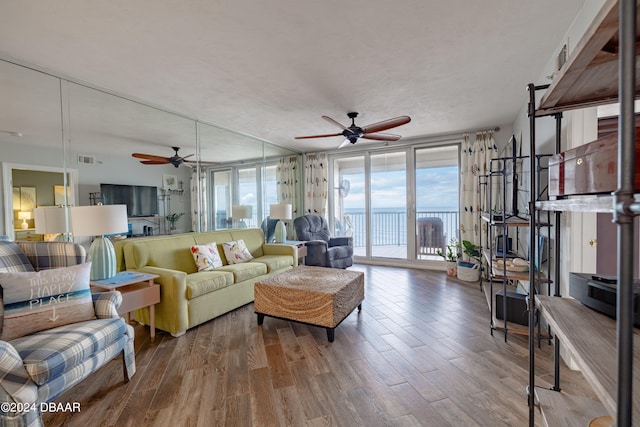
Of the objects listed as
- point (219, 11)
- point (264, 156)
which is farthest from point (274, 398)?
point (264, 156)

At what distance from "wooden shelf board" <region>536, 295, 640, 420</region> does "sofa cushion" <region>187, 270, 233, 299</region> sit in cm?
266

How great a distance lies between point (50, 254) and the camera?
1.98 metres

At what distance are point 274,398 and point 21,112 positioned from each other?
3258 mm

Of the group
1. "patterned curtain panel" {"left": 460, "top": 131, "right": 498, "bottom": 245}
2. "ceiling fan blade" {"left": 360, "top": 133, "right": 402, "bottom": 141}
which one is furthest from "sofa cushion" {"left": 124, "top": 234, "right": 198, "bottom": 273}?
"patterned curtain panel" {"left": 460, "top": 131, "right": 498, "bottom": 245}

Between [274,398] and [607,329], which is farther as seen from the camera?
[274,398]

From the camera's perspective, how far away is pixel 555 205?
0.82 meters

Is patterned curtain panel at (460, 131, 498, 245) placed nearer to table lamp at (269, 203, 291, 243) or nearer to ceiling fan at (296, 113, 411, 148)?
ceiling fan at (296, 113, 411, 148)

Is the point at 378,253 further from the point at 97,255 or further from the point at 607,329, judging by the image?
the point at 607,329

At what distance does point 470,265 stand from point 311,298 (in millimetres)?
3019

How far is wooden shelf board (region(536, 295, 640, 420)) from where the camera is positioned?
0.55 metres

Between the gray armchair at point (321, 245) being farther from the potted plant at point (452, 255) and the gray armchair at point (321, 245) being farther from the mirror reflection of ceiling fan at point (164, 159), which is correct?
the mirror reflection of ceiling fan at point (164, 159)

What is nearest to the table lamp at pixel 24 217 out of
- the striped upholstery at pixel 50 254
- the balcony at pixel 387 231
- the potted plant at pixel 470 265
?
the striped upholstery at pixel 50 254

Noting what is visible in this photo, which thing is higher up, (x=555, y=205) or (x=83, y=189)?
(x=83, y=189)

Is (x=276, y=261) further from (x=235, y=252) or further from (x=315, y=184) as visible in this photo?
(x=315, y=184)
